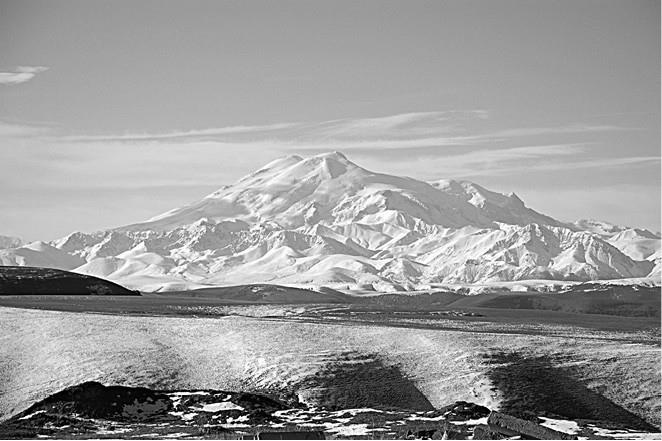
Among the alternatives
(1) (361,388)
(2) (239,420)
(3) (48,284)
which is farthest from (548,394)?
(3) (48,284)

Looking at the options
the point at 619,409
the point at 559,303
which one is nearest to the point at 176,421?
the point at 619,409

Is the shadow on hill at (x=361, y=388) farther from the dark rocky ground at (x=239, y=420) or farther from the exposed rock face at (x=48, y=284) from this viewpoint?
the exposed rock face at (x=48, y=284)

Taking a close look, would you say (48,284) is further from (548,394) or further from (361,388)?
(548,394)

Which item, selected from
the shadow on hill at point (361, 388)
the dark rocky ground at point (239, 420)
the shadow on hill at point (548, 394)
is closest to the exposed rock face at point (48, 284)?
the shadow on hill at point (361, 388)

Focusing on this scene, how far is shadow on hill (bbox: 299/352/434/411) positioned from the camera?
26.6m

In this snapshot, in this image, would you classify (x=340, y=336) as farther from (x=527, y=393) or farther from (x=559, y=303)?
(x=559, y=303)

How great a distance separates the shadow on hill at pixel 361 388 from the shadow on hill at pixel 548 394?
97.3 inches

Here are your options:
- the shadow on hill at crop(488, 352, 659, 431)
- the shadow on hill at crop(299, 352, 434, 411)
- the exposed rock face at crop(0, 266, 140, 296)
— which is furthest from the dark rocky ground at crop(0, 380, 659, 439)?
the exposed rock face at crop(0, 266, 140, 296)

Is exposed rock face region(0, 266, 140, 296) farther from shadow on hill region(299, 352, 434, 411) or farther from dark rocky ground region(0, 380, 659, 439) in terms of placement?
dark rocky ground region(0, 380, 659, 439)

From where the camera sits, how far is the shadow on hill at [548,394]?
26250 millimetres

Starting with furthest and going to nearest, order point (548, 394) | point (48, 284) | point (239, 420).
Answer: point (48, 284)
point (548, 394)
point (239, 420)

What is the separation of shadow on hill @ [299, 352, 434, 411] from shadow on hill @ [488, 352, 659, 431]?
247 cm

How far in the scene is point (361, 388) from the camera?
27391 mm

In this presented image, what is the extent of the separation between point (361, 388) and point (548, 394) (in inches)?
204
